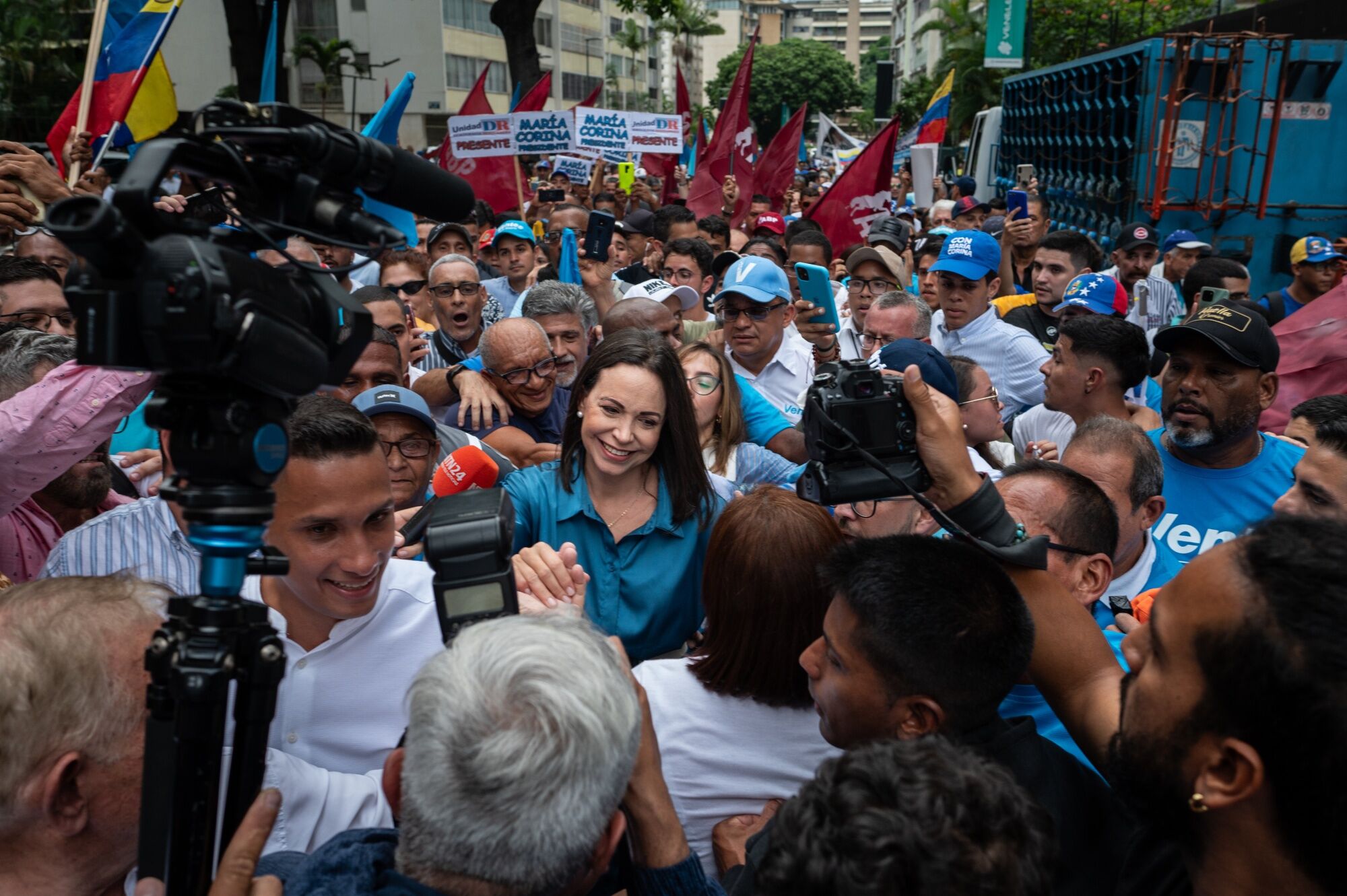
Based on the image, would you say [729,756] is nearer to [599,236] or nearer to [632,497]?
[632,497]

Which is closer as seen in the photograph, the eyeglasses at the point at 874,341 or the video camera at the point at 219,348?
the video camera at the point at 219,348

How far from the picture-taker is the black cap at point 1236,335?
371 cm

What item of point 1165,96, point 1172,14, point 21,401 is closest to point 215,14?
point 1172,14

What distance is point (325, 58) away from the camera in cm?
4119

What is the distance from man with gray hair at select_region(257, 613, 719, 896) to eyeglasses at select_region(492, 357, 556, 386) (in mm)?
2752

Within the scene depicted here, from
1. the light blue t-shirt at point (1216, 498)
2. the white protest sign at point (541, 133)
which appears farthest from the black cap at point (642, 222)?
the light blue t-shirt at point (1216, 498)

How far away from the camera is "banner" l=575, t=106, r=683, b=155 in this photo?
10.2 metres

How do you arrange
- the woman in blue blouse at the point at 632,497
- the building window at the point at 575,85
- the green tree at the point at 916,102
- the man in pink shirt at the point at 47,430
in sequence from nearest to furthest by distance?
the man in pink shirt at the point at 47,430 → the woman in blue blouse at the point at 632,497 → the green tree at the point at 916,102 → the building window at the point at 575,85

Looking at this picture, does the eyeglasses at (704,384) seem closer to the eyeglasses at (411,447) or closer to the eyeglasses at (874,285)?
the eyeglasses at (411,447)

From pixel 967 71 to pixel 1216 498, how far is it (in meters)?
32.7

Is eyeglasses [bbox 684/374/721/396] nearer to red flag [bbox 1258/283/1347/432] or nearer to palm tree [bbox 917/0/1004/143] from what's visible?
red flag [bbox 1258/283/1347/432]

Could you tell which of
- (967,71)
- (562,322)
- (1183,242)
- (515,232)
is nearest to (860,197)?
(1183,242)

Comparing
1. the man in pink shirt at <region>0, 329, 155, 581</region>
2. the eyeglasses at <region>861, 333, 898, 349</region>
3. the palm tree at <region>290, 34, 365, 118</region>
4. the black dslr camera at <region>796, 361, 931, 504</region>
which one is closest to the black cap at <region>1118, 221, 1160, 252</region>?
the eyeglasses at <region>861, 333, 898, 349</region>

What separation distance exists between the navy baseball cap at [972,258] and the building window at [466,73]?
1722 inches
